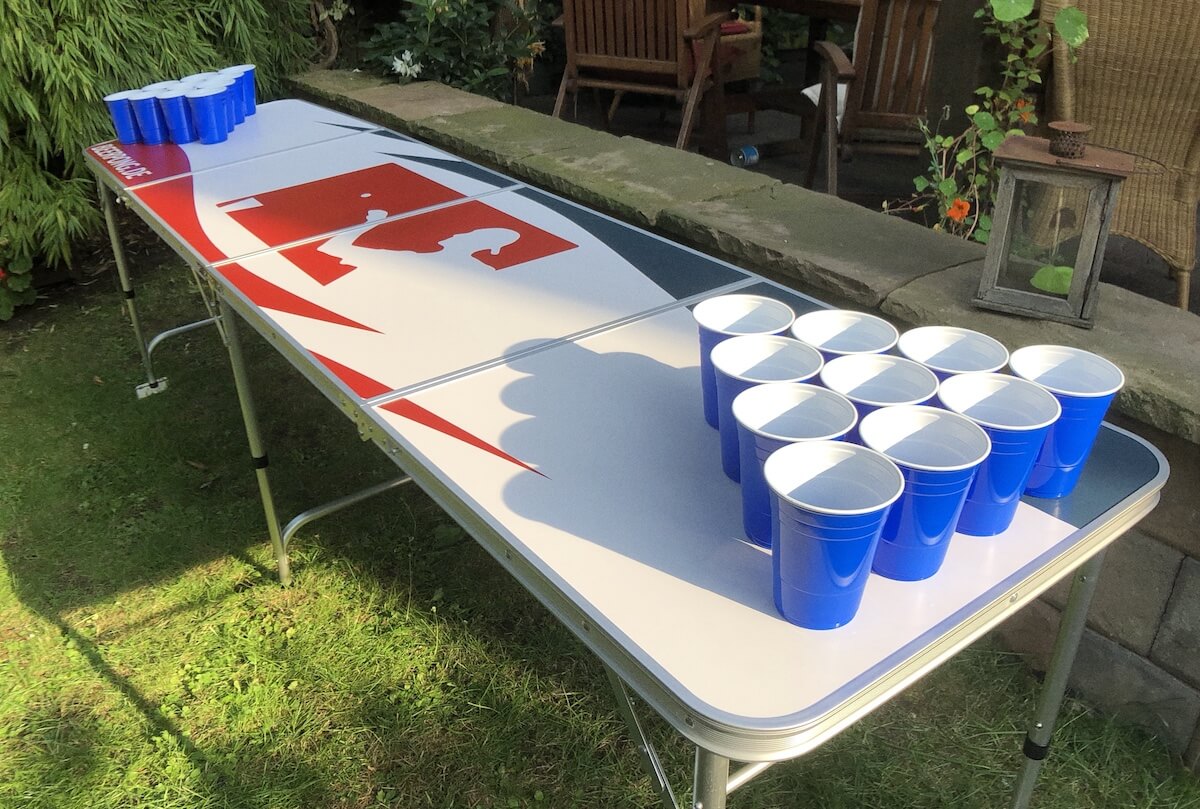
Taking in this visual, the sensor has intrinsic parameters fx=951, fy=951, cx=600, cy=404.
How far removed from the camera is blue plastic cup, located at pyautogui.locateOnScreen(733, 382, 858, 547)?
1.01m

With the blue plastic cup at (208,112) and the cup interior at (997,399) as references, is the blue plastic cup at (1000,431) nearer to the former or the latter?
the cup interior at (997,399)

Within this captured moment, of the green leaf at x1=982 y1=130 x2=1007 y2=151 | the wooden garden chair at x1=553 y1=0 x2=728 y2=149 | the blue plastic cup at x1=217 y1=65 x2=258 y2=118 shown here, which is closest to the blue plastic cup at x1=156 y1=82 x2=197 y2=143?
the blue plastic cup at x1=217 y1=65 x2=258 y2=118

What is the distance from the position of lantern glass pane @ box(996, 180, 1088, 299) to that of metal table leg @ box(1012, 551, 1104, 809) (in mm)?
507

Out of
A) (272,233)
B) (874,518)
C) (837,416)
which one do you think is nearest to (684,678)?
(874,518)

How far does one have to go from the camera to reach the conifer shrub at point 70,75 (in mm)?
3443

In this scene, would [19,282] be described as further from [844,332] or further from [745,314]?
[844,332]

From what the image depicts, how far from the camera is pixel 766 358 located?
1162mm

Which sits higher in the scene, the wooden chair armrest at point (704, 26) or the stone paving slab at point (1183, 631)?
the wooden chair armrest at point (704, 26)

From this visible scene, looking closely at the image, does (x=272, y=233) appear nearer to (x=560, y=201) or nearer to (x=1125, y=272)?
(x=560, y=201)

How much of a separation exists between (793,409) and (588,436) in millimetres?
320

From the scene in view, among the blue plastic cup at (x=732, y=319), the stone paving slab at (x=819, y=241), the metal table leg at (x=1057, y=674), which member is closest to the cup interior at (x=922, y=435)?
the blue plastic cup at (x=732, y=319)

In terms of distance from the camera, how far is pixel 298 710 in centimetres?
206

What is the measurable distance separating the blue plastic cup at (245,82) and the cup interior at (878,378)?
239 cm

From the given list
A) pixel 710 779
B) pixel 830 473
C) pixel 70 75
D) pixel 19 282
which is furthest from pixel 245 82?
pixel 710 779
